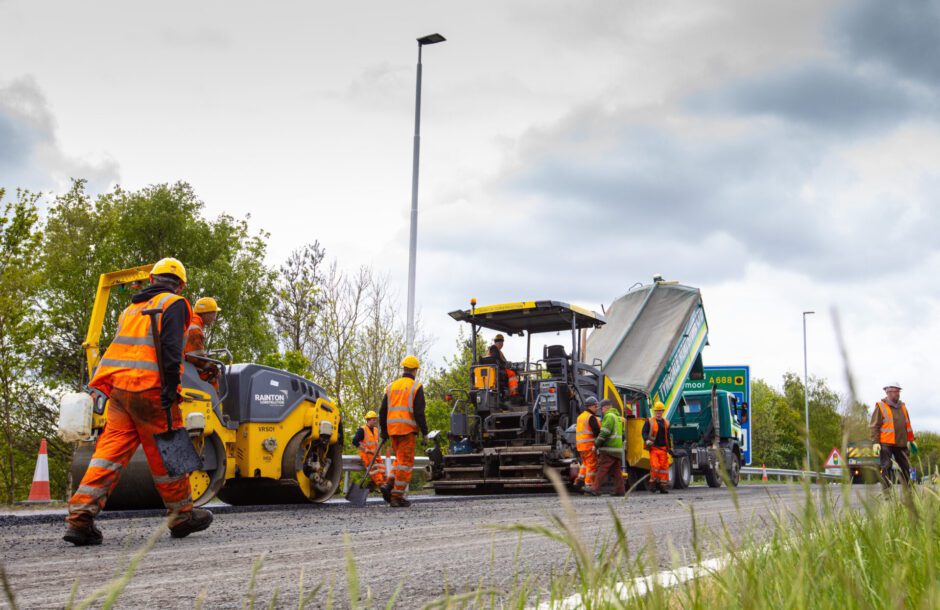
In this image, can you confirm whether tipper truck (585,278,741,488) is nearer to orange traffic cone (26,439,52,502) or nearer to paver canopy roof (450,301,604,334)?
paver canopy roof (450,301,604,334)

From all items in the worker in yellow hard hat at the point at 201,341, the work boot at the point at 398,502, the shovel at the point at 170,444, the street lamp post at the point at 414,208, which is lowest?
the work boot at the point at 398,502

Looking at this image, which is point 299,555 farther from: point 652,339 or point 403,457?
point 652,339

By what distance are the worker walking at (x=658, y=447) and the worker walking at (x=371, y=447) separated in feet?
14.6

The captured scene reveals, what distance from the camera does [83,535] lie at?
565 centimetres

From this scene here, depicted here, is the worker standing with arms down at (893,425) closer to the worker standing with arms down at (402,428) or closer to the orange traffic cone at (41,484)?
the worker standing with arms down at (402,428)

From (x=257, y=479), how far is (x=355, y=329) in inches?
645

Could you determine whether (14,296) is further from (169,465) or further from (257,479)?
(169,465)

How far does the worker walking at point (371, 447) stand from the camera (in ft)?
44.7

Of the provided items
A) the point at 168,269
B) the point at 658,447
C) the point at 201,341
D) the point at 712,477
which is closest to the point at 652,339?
the point at 658,447

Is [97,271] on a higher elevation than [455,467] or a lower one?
higher

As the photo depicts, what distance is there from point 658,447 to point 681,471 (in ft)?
7.83

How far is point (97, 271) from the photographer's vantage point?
3158 cm

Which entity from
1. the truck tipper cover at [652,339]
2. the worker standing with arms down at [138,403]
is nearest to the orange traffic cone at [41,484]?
the worker standing with arms down at [138,403]

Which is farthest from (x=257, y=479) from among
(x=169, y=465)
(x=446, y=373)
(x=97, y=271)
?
(x=97, y=271)
